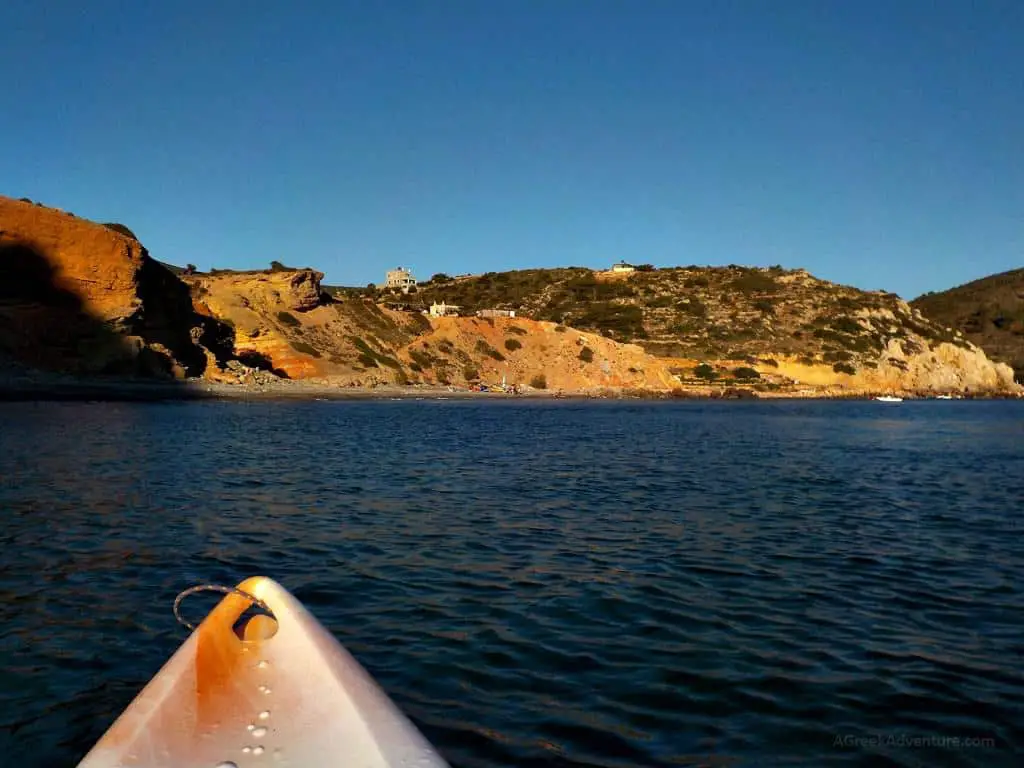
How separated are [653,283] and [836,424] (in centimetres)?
10476

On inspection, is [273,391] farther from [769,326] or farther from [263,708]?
[769,326]

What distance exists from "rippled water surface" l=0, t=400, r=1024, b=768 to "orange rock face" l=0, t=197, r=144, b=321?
41.4 meters

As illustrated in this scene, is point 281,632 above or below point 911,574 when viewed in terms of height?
above

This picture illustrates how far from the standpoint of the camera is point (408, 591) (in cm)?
995

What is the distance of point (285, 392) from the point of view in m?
73.9

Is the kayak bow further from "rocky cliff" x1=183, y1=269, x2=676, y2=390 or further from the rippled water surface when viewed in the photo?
"rocky cliff" x1=183, y1=269, x2=676, y2=390

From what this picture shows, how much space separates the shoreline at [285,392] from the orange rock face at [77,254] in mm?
6579

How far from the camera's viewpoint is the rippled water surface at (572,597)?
6129 millimetres

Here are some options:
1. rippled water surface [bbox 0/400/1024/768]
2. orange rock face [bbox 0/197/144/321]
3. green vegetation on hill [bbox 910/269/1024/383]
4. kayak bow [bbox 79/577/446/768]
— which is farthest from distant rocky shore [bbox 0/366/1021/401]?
green vegetation on hill [bbox 910/269/1024/383]

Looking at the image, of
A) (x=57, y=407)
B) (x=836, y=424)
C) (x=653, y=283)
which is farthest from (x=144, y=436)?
(x=653, y=283)

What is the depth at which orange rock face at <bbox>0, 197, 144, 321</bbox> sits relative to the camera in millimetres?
59594

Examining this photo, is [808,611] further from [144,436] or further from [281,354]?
[281,354]

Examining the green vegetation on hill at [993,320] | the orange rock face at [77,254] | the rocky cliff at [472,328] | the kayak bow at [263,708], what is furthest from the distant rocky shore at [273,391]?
the green vegetation on hill at [993,320]

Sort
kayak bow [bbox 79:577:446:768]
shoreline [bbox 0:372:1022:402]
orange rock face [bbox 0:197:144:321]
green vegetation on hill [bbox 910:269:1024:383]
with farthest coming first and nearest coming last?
green vegetation on hill [bbox 910:269:1024:383] → orange rock face [bbox 0:197:144:321] → shoreline [bbox 0:372:1022:402] → kayak bow [bbox 79:577:446:768]
